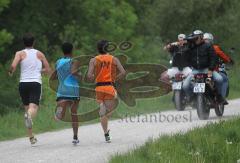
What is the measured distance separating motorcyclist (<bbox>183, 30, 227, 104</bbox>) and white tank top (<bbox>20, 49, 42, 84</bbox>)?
518 centimetres

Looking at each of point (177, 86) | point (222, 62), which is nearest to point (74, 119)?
point (222, 62)

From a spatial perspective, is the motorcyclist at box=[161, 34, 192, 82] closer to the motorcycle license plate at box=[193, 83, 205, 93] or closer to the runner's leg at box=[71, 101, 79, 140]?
the motorcycle license plate at box=[193, 83, 205, 93]

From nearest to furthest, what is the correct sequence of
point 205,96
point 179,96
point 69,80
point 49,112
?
point 69,80 < point 205,96 < point 49,112 < point 179,96

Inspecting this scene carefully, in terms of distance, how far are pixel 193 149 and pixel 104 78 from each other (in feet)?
12.1

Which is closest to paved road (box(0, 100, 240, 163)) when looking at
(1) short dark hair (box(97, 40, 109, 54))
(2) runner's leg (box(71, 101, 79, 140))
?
(2) runner's leg (box(71, 101, 79, 140))

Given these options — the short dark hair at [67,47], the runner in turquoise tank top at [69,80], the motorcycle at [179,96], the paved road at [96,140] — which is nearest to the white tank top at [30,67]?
the runner in turquoise tank top at [69,80]

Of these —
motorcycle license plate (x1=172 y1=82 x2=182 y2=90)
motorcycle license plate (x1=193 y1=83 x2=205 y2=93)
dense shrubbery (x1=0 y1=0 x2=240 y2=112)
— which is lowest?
motorcycle license plate (x1=172 y1=82 x2=182 y2=90)

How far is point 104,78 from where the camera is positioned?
14.0 m

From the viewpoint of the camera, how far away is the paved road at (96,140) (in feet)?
39.4

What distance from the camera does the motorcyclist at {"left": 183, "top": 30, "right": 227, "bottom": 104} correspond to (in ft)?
59.4

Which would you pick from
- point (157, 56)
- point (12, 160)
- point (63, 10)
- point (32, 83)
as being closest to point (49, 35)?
point (63, 10)

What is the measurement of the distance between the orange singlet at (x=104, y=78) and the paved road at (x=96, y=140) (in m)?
0.82

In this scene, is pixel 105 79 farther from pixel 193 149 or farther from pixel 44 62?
pixel 193 149

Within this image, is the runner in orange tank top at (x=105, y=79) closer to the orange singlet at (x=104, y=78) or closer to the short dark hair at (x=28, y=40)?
the orange singlet at (x=104, y=78)
